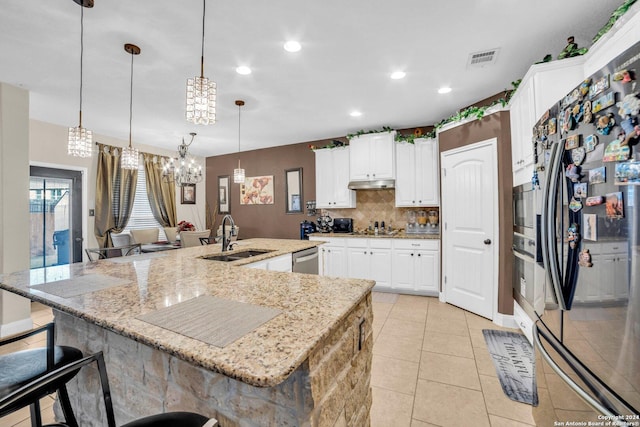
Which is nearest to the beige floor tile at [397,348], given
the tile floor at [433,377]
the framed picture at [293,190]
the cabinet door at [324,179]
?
the tile floor at [433,377]

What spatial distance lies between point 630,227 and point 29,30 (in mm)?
3766

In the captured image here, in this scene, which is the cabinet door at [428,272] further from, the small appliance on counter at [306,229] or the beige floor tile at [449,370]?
the small appliance on counter at [306,229]

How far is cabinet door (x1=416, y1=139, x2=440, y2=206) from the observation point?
4.11 metres

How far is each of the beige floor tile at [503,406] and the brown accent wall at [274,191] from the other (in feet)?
12.8

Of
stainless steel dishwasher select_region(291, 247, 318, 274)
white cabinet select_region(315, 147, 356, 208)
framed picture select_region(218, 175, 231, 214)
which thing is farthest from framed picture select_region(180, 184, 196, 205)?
stainless steel dishwasher select_region(291, 247, 318, 274)

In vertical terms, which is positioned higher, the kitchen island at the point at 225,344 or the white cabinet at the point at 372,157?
the white cabinet at the point at 372,157

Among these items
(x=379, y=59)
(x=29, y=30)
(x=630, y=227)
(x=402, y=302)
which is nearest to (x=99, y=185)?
(x=29, y=30)

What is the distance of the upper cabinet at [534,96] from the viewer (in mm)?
2148

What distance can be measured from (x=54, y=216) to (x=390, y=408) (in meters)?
5.27

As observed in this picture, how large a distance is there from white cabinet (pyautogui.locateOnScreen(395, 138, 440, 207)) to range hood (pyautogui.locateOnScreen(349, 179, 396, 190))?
0.42 ft

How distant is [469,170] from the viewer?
3344 millimetres

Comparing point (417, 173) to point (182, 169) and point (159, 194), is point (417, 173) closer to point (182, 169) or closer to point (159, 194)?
point (182, 169)

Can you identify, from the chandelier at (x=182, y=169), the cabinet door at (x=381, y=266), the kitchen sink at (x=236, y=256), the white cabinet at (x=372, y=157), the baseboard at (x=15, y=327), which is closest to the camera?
the kitchen sink at (x=236, y=256)

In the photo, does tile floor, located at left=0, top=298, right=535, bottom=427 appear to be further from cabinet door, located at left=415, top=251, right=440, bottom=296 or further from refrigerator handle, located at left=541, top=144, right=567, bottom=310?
refrigerator handle, located at left=541, top=144, right=567, bottom=310
